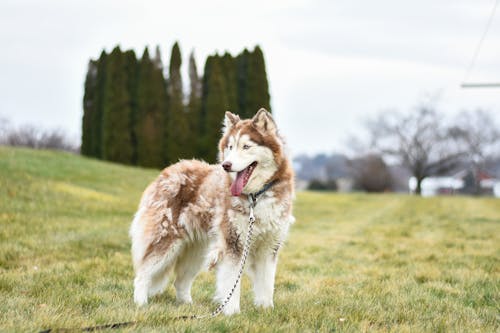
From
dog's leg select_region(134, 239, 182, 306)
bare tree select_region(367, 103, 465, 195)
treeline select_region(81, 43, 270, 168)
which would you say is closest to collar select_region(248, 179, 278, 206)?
dog's leg select_region(134, 239, 182, 306)

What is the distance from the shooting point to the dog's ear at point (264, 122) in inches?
198

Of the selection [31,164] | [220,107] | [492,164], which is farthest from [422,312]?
[492,164]

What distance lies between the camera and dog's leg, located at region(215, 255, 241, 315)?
486cm

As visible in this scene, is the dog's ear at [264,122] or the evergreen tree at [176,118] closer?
the dog's ear at [264,122]

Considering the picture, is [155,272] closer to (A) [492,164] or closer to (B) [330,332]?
(B) [330,332]

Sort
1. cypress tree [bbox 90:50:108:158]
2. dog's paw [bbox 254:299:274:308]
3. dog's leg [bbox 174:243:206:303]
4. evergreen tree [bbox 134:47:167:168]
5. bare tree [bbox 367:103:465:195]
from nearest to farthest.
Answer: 1. dog's paw [bbox 254:299:274:308]
2. dog's leg [bbox 174:243:206:303]
3. evergreen tree [bbox 134:47:167:168]
4. cypress tree [bbox 90:50:108:158]
5. bare tree [bbox 367:103:465:195]

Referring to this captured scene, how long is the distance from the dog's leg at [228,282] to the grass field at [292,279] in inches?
7.1

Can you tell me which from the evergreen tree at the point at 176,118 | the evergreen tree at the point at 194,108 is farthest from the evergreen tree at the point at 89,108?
the evergreen tree at the point at 194,108

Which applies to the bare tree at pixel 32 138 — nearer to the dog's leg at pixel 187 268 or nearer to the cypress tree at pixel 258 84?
the cypress tree at pixel 258 84

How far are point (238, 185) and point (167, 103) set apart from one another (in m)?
30.8

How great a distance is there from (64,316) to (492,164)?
225ft

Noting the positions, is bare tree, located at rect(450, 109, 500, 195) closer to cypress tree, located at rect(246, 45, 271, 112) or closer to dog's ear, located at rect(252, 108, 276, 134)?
cypress tree, located at rect(246, 45, 271, 112)

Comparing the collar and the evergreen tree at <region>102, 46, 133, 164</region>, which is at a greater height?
the evergreen tree at <region>102, 46, 133, 164</region>

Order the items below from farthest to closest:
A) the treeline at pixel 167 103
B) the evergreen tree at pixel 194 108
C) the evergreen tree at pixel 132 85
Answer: the evergreen tree at pixel 132 85
the evergreen tree at pixel 194 108
the treeline at pixel 167 103
